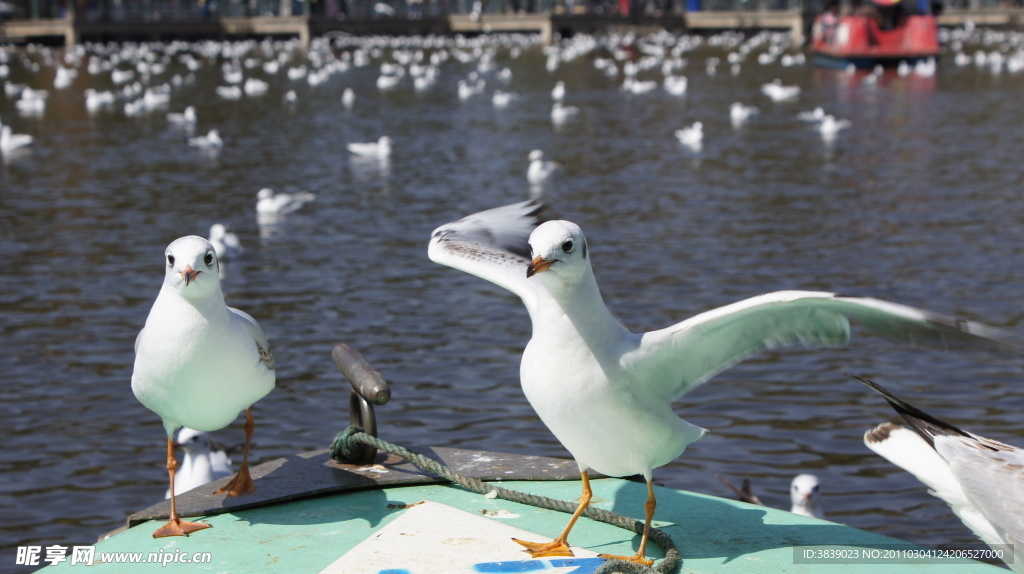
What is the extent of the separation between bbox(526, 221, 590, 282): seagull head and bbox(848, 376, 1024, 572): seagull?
1.02 m

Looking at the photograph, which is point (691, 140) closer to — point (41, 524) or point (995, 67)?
point (41, 524)

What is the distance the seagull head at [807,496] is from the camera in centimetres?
688

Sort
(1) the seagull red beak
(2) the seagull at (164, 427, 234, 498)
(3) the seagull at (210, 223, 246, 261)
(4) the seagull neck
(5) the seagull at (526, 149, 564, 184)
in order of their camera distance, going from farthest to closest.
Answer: (5) the seagull at (526, 149, 564, 184) < (3) the seagull at (210, 223, 246, 261) < (2) the seagull at (164, 427, 234, 498) < (1) the seagull red beak < (4) the seagull neck

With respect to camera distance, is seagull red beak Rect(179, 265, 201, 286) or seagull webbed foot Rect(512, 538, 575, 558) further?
seagull red beak Rect(179, 265, 201, 286)

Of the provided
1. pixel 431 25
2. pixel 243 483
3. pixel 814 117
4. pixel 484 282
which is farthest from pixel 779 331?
pixel 431 25

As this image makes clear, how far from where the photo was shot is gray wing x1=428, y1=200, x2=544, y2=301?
15.8 feet

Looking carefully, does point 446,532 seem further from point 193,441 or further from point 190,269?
point 193,441

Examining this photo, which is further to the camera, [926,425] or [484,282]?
[484,282]

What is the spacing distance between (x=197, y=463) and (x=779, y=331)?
15.4 feet

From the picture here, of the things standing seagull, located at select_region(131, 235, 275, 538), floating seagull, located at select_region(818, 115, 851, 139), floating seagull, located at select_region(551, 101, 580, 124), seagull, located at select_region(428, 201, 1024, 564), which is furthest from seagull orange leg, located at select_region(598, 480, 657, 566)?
floating seagull, located at select_region(551, 101, 580, 124)

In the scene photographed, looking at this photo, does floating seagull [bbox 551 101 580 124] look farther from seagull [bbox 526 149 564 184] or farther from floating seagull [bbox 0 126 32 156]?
floating seagull [bbox 0 126 32 156]

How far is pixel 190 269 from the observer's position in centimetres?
451

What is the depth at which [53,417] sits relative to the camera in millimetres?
8922

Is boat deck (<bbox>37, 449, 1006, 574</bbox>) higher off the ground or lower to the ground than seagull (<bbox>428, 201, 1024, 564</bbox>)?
lower
